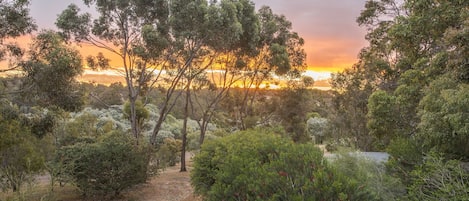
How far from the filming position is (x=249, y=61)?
21453 millimetres

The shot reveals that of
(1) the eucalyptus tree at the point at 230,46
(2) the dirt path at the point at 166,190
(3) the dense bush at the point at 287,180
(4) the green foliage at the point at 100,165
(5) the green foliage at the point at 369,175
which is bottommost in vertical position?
(2) the dirt path at the point at 166,190

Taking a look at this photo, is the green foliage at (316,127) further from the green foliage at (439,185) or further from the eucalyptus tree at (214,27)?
the green foliage at (439,185)

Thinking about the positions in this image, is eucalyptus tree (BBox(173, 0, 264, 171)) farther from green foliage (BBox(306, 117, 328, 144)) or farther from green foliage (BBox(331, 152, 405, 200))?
green foliage (BBox(306, 117, 328, 144))

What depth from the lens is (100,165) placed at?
11.0 meters

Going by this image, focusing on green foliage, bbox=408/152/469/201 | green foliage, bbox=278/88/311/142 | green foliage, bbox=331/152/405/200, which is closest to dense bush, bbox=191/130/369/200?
green foliage, bbox=331/152/405/200

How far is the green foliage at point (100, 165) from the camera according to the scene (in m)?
11.0

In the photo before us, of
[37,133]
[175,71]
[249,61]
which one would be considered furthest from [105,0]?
[249,61]

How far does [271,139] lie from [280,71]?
14.9 meters

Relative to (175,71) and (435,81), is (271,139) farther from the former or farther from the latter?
(175,71)

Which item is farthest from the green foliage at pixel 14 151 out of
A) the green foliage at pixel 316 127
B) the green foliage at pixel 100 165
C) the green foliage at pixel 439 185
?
the green foliage at pixel 316 127

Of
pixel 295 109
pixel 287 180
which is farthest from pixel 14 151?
pixel 295 109

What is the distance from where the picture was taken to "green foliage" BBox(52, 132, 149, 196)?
1095 centimetres

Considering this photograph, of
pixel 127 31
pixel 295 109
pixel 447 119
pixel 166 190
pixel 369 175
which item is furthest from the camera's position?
pixel 295 109

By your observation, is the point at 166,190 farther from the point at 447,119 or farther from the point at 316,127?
the point at 316,127
